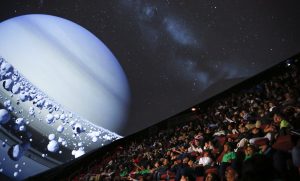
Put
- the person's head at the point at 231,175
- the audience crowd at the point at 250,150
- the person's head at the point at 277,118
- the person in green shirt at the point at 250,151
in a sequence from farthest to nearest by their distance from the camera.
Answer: the person's head at the point at 277,118 → the person in green shirt at the point at 250,151 → the person's head at the point at 231,175 → the audience crowd at the point at 250,150

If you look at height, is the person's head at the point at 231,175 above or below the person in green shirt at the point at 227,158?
below

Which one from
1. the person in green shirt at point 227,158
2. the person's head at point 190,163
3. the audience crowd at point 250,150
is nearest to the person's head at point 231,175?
the audience crowd at point 250,150

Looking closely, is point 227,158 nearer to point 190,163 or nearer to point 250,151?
point 250,151

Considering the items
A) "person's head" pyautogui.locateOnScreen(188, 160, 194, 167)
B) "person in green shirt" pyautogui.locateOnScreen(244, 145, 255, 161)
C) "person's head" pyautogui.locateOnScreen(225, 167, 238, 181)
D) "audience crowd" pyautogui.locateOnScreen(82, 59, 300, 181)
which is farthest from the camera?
"person's head" pyautogui.locateOnScreen(188, 160, 194, 167)

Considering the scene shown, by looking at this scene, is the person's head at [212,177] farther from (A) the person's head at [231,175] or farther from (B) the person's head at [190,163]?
(B) the person's head at [190,163]

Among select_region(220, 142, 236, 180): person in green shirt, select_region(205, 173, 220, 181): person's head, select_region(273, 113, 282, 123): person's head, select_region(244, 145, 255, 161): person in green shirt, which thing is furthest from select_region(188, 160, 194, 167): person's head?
select_region(273, 113, 282, 123): person's head

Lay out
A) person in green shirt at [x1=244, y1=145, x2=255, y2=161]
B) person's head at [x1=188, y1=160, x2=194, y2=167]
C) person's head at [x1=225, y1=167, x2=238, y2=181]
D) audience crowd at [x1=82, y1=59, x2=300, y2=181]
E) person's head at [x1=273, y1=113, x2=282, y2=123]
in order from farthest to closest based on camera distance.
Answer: person's head at [x1=188, y1=160, x2=194, y2=167] → person's head at [x1=273, y1=113, x2=282, y2=123] → person in green shirt at [x1=244, y1=145, x2=255, y2=161] → person's head at [x1=225, y1=167, x2=238, y2=181] → audience crowd at [x1=82, y1=59, x2=300, y2=181]

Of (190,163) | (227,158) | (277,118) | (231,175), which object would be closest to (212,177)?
(231,175)

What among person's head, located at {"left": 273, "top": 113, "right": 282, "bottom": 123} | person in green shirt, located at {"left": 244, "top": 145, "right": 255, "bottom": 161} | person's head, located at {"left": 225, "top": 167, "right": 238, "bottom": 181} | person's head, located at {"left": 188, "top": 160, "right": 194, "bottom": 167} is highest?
person's head, located at {"left": 273, "top": 113, "right": 282, "bottom": 123}

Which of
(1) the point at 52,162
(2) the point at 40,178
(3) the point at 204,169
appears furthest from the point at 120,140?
(3) the point at 204,169

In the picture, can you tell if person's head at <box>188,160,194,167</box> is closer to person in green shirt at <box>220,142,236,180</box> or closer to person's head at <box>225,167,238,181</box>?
person in green shirt at <box>220,142,236,180</box>

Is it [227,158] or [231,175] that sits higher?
[227,158]

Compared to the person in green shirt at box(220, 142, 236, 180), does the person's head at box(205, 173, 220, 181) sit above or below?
below

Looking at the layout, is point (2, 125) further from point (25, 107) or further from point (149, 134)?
point (149, 134)
